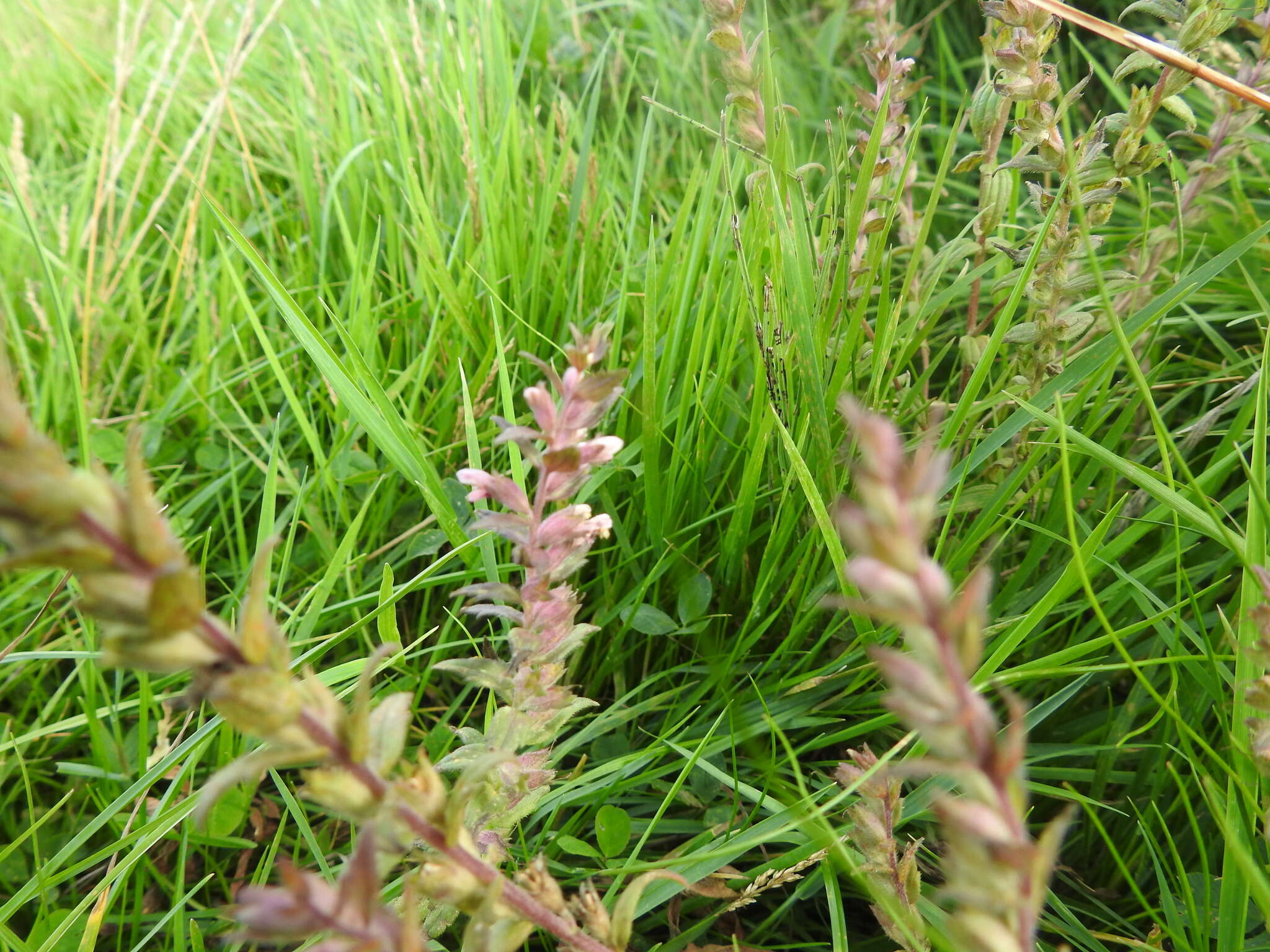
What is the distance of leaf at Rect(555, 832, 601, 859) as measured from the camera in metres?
1.10

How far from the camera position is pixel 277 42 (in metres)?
3.27

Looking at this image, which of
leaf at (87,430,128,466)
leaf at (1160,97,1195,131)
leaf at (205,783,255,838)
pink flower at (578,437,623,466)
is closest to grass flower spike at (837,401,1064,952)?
pink flower at (578,437,623,466)

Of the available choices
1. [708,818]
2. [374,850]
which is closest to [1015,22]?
[708,818]

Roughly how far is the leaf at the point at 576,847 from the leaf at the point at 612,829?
0.04 feet

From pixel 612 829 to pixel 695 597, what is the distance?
35 centimetres

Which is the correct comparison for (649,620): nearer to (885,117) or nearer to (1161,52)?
(885,117)

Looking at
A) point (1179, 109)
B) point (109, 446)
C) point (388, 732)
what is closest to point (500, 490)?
point (388, 732)

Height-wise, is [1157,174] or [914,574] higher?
[914,574]

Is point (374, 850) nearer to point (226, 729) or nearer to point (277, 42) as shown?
point (226, 729)

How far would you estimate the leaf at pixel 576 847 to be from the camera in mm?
1102

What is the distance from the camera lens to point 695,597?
1.32 m

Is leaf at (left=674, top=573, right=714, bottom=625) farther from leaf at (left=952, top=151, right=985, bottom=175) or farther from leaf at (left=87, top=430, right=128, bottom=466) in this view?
leaf at (left=87, top=430, right=128, bottom=466)

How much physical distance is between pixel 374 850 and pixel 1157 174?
9.43 ft

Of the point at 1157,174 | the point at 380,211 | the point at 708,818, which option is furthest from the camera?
the point at 1157,174
